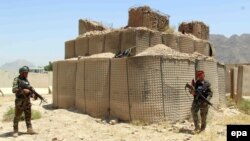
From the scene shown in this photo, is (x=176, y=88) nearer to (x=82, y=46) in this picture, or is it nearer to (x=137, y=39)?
(x=137, y=39)

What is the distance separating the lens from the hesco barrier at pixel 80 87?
1098 cm

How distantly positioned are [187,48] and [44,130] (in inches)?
195

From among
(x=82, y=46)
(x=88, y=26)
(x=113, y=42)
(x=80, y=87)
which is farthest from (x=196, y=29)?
(x=80, y=87)

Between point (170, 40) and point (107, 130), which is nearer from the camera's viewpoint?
point (107, 130)

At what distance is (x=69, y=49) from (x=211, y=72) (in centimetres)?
473

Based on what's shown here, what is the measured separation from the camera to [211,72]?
36.8 ft

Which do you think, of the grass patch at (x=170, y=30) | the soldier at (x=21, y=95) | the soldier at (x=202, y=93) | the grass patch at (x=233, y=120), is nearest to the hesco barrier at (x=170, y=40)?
the grass patch at (x=170, y=30)

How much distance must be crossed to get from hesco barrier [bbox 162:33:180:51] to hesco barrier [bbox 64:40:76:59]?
3316 mm

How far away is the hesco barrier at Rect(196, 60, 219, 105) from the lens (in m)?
10.7

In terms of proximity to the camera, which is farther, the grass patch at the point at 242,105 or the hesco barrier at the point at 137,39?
the grass patch at the point at 242,105

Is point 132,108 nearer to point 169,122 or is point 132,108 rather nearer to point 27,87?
point 169,122

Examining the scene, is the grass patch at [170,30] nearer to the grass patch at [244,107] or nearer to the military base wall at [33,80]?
the grass patch at [244,107]

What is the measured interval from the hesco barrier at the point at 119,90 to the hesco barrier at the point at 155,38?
1.20 metres

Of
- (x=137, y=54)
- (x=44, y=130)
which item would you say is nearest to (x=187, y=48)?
(x=137, y=54)
